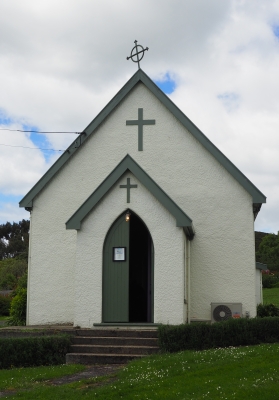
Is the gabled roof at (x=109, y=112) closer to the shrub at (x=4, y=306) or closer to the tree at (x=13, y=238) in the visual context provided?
the shrub at (x=4, y=306)

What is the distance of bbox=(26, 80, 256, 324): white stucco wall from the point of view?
15.7 m

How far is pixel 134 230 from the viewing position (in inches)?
683

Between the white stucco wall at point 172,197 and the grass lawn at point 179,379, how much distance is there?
14.5 ft

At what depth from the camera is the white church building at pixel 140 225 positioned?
13.7m

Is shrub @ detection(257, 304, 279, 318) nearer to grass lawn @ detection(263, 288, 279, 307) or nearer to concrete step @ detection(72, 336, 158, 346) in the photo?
concrete step @ detection(72, 336, 158, 346)

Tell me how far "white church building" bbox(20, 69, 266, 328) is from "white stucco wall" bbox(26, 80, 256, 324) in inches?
1.2

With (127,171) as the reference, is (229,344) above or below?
below

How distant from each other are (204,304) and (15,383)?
7.11 m

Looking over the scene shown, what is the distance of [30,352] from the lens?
11.8 metres

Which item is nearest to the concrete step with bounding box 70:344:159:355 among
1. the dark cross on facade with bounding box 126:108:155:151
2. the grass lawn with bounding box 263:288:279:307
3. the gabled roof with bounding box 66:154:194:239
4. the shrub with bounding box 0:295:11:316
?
the gabled roof with bounding box 66:154:194:239

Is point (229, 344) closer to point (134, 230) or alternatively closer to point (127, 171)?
point (127, 171)

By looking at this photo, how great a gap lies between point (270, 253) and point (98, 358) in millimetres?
50372

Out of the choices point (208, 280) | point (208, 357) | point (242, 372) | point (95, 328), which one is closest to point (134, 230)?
point (208, 280)

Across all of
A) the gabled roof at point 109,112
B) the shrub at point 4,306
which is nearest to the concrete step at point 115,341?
the gabled roof at point 109,112
